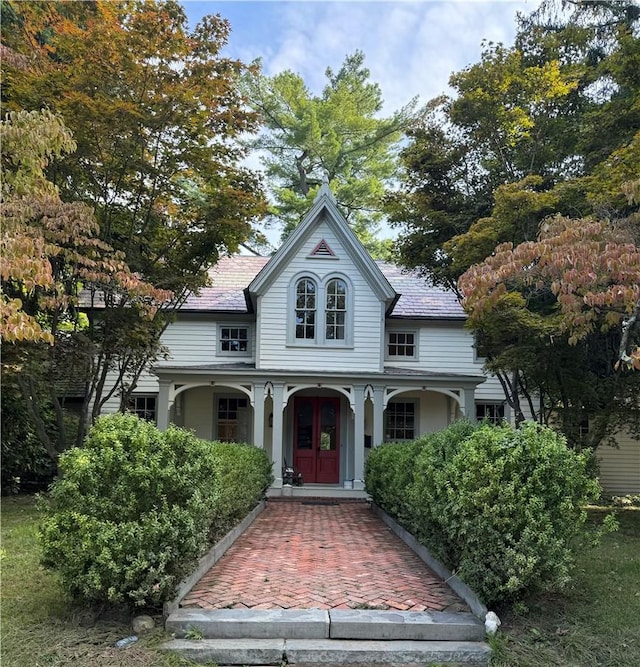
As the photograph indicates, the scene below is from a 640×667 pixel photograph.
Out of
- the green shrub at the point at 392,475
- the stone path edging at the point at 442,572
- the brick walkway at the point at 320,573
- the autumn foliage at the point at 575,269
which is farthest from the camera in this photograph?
the green shrub at the point at 392,475

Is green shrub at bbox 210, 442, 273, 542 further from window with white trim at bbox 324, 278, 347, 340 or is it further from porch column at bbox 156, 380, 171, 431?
window with white trim at bbox 324, 278, 347, 340

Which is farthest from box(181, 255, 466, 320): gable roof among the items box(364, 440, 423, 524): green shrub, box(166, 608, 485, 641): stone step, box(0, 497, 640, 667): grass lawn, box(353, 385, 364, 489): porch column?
box(166, 608, 485, 641): stone step

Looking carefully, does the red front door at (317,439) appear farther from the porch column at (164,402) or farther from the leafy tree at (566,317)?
the leafy tree at (566,317)

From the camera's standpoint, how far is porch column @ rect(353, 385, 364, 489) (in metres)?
13.9

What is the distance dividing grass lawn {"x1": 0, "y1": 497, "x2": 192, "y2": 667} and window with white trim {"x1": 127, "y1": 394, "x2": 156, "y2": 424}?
10.4m

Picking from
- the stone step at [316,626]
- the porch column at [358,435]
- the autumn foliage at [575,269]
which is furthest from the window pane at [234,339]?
the stone step at [316,626]

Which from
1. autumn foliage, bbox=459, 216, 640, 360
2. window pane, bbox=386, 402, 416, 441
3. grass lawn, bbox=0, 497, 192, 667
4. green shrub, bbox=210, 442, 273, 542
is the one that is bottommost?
grass lawn, bbox=0, 497, 192, 667

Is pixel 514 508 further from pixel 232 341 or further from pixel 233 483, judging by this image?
pixel 232 341

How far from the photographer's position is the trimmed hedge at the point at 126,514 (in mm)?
4773

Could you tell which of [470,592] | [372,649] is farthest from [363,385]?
[372,649]

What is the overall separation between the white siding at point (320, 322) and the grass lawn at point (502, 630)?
27.8 feet

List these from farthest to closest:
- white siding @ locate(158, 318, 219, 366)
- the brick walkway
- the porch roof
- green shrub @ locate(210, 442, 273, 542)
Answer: white siding @ locate(158, 318, 219, 366) < the porch roof < green shrub @ locate(210, 442, 273, 542) < the brick walkway

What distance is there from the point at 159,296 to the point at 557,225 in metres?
6.38

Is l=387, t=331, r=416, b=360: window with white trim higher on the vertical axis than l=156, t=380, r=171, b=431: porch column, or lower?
higher
